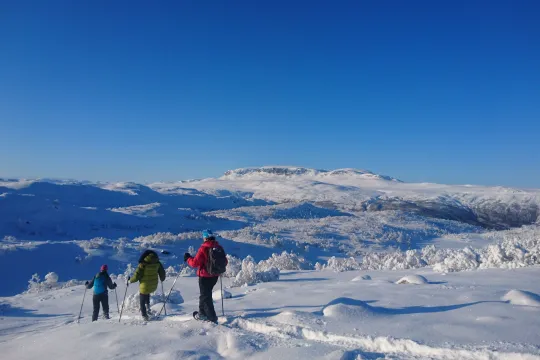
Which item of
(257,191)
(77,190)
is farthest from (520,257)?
(257,191)

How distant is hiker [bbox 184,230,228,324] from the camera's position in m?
7.17

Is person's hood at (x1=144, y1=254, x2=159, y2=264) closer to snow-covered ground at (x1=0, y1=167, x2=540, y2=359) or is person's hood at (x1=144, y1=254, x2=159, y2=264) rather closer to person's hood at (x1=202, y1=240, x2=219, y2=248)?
snow-covered ground at (x1=0, y1=167, x2=540, y2=359)

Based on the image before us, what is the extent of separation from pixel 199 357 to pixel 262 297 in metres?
3.88

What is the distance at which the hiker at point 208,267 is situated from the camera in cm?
717

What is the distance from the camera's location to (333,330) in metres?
6.09

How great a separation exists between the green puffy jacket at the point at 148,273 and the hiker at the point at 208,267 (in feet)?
5.42

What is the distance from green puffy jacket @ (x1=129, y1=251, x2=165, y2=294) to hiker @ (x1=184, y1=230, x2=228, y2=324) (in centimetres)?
165

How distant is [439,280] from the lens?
34.4 ft

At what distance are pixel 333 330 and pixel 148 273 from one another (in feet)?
14.7

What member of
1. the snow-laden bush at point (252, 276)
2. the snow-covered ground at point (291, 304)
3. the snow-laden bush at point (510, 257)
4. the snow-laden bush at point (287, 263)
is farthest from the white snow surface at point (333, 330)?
the snow-laden bush at point (287, 263)

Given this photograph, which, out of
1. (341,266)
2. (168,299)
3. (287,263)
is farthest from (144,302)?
(287,263)

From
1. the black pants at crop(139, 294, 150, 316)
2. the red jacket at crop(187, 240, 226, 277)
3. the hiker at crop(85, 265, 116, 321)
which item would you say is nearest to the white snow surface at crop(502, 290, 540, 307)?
the red jacket at crop(187, 240, 226, 277)

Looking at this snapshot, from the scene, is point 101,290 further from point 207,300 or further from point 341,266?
point 341,266

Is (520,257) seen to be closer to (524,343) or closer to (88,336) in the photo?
(524,343)
